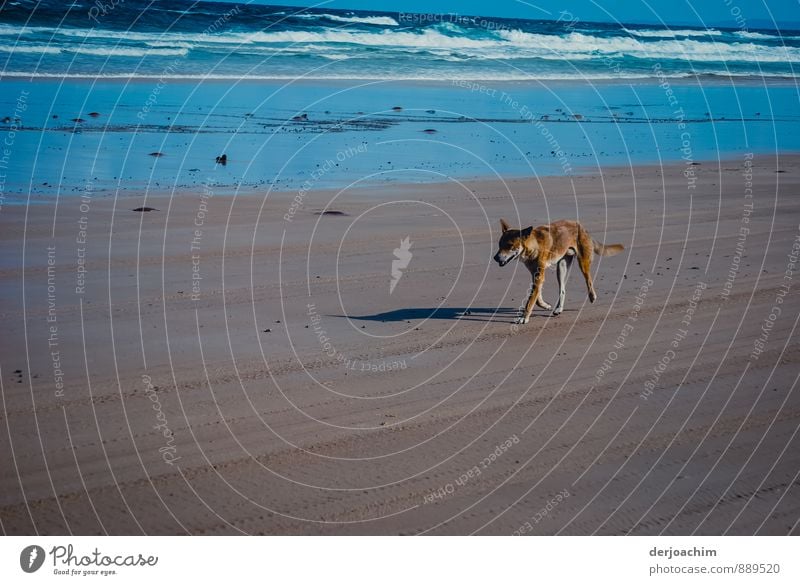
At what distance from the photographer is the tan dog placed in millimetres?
13930

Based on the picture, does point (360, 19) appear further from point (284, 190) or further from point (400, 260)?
point (400, 260)

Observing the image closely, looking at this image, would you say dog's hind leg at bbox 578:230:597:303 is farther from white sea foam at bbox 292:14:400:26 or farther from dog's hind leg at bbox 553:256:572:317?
white sea foam at bbox 292:14:400:26

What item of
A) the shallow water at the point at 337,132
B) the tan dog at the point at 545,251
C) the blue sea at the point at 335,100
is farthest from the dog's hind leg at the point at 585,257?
the blue sea at the point at 335,100

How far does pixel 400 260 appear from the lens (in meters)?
17.2

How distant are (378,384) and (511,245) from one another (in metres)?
3.52

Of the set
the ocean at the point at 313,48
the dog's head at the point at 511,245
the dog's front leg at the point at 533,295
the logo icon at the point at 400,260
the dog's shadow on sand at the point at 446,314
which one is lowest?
the ocean at the point at 313,48

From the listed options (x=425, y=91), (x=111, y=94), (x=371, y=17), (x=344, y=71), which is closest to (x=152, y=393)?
(x=111, y=94)

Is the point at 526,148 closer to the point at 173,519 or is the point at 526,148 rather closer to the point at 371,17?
the point at 173,519

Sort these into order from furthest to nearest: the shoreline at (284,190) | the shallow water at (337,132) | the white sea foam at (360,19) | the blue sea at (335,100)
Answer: the white sea foam at (360,19)
the blue sea at (335,100)
the shallow water at (337,132)
the shoreline at (284,190)
